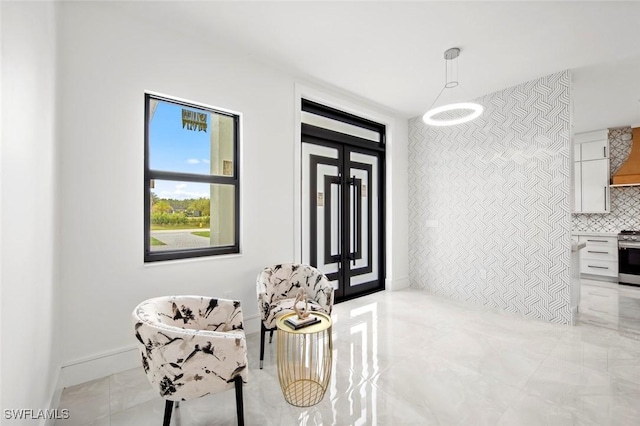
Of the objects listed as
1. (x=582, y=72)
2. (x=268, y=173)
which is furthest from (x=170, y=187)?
(x=582, y=72)

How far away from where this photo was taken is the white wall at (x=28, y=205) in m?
1.15

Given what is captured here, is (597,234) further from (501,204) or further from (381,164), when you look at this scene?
(381,164)

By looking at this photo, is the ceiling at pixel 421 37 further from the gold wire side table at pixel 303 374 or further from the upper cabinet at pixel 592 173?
the gold wire side table at pixel 303 374

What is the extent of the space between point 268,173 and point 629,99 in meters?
5.73

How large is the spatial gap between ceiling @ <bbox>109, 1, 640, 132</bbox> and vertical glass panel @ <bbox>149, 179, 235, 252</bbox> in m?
1.57

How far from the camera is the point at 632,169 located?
5.54 metres

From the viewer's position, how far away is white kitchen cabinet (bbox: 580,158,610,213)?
19.4 ft

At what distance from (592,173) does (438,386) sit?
6532mm

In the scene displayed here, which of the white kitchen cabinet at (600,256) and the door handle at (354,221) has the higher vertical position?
the door handle at (354,221)

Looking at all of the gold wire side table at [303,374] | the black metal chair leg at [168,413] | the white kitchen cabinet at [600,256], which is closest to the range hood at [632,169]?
the white kitchen cabinet at [600,256]

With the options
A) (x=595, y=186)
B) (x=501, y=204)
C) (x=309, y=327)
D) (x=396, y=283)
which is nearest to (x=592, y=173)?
(x=595, y=186)

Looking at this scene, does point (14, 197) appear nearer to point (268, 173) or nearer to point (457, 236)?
point (268, 173)

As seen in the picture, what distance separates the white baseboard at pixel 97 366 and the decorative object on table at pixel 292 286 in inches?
48.2

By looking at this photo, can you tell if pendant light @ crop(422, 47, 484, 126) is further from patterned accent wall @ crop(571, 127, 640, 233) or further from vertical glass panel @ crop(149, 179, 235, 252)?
patterned accent wall @ crop(571, 127, 640, 233)
